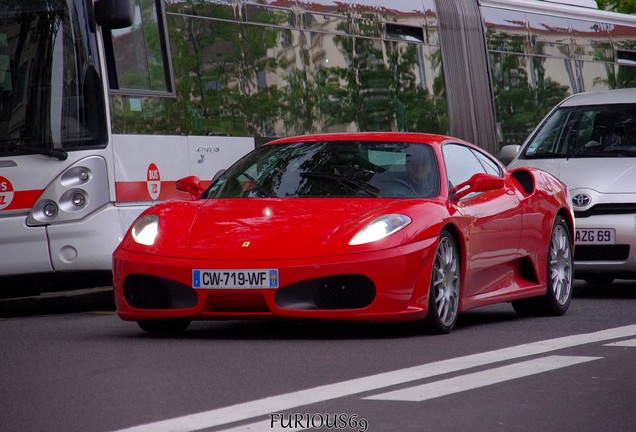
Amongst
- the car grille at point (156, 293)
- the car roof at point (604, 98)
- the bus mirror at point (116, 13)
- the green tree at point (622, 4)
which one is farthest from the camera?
the green tree at point (622, 4)

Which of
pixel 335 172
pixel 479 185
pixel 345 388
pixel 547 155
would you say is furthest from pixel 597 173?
pixel 345 388

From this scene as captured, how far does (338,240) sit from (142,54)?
178 inches

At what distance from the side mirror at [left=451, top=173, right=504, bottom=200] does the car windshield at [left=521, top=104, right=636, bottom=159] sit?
166 inches

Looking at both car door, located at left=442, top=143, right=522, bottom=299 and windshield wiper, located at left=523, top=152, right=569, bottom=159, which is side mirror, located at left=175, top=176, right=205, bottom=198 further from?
windshield wiper, located at left=523, top=152, right=569, bottom=159

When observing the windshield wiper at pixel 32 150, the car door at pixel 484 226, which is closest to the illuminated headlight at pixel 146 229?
the car door at pixel 484 226

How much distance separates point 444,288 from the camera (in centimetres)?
967

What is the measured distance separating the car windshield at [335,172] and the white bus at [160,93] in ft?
7.25

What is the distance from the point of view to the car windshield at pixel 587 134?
14.2 m

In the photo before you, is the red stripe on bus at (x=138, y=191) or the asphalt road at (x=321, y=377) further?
the red stripe on bus at (x=138, y=191)

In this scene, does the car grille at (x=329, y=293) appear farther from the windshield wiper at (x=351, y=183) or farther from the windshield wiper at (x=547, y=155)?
the windshield wiper at (x=547, y=155)

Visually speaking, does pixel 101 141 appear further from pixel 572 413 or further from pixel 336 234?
pixel 572 413

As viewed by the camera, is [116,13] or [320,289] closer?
[320,289]

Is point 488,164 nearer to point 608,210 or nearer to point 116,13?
point 608,210

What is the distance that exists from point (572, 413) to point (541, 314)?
505cm
